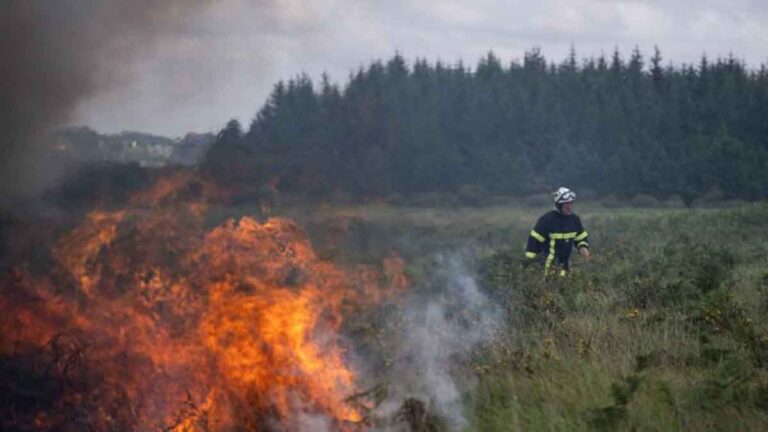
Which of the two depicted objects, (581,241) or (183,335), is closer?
(183,335)

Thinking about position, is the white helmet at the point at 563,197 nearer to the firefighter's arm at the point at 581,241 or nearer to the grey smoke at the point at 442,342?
the firefighter's arm at the point at 581,241

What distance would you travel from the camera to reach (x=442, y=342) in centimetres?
735

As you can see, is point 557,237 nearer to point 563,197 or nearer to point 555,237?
point 555,237

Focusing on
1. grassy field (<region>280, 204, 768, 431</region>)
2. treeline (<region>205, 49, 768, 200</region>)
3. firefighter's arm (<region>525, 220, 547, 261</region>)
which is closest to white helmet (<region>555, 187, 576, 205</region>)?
firefighter's arm (<region>525, 220, 547, 261</region>)

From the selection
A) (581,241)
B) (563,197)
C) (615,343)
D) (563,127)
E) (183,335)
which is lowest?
(615,343)

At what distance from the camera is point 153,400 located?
6.27 m

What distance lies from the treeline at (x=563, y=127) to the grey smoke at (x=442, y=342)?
2594 centimetres

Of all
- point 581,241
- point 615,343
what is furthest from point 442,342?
point 581,241

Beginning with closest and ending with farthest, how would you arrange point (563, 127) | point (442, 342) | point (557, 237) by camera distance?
point (442, 342)
point (557, 237)
point (563, 127)

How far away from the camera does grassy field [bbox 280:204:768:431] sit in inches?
212

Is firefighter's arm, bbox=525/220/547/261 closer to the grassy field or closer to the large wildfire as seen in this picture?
the grassy field

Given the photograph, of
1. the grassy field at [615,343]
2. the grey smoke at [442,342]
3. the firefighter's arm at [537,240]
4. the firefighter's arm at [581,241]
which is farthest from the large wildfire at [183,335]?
the firefighter's arm at [581,241]

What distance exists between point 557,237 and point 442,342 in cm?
410

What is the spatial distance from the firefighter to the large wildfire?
4.15 metres
